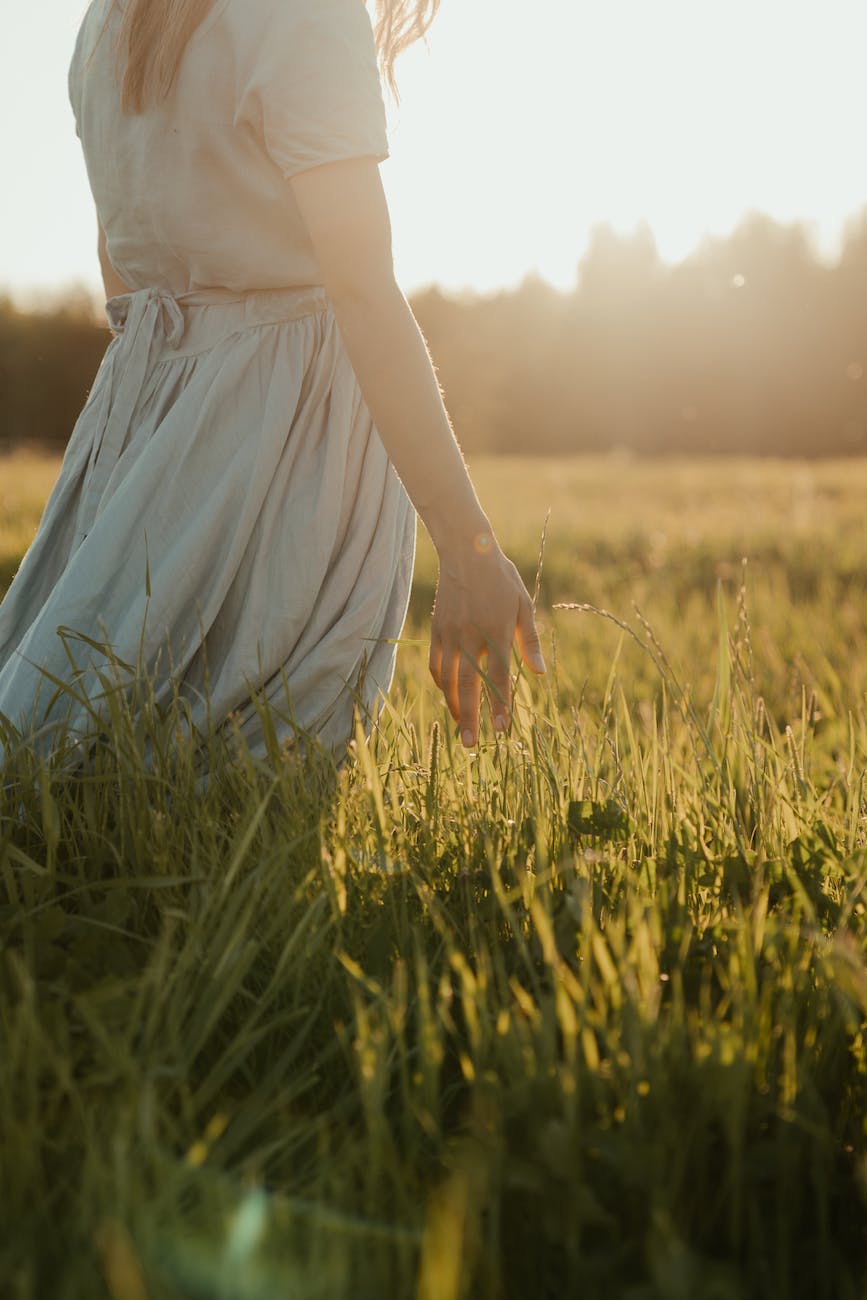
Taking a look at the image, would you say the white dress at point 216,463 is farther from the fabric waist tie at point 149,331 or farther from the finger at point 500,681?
the finger at point 500,681

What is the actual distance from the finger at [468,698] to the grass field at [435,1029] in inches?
3.7

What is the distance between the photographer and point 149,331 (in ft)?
6.32

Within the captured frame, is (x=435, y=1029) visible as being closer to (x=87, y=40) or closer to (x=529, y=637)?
(x=529, y=637)

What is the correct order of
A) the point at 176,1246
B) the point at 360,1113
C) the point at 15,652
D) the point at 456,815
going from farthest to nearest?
the point at 15,652 < the point at 456,815 < the point at 360,1113 < the point at 176,1246

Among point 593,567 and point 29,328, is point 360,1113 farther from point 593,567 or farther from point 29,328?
point 29,328

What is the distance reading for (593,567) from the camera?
7.66 m

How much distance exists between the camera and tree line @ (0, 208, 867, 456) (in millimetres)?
44625

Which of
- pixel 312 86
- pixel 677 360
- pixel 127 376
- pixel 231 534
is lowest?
pixel 231 534

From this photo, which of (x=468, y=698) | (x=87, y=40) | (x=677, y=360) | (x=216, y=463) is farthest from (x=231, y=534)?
(x=677, y=360)

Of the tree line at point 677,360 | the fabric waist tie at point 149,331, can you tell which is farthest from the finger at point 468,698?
the tree line at point 677,360

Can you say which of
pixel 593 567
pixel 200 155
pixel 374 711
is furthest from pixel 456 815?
pixel 593 567

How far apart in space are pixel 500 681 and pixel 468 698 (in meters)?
0.05

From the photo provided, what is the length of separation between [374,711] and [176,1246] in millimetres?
1088

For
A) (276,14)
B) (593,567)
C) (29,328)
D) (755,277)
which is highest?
(755,277)
